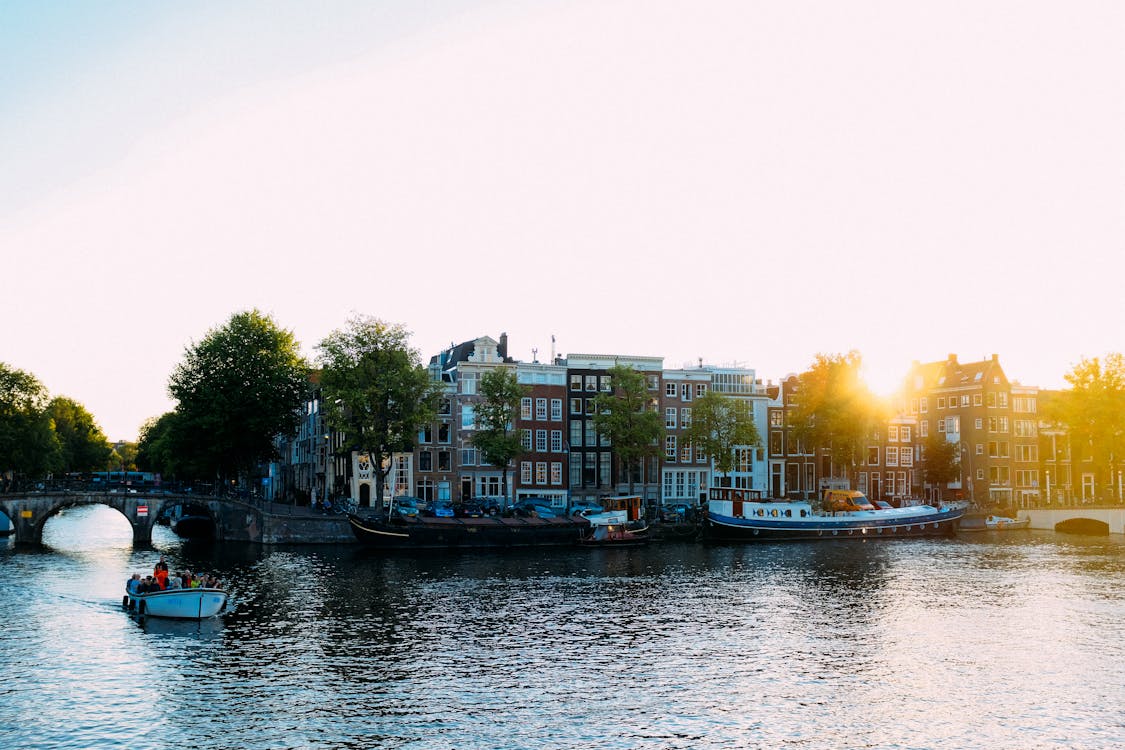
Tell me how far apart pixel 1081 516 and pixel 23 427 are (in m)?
134

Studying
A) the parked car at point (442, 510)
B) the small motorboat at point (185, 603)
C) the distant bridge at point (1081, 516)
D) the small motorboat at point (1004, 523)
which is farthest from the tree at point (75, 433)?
the distant bridge at point (1081, 516)

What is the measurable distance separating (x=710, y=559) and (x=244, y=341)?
57.5 meters

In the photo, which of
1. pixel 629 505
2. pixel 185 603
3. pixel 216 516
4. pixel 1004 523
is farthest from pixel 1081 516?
pixel 185 603

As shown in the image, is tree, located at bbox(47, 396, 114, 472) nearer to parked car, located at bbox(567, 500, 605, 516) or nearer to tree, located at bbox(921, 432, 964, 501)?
parked car, located at bbox(567, 500, 605, 516)

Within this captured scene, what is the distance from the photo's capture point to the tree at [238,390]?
353 ft

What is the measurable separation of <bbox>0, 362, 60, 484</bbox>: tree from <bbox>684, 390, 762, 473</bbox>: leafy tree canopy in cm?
8365

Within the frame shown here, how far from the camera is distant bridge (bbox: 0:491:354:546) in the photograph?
3679 inches

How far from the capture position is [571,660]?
4297cm

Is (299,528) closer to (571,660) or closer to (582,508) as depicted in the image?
(582,508)

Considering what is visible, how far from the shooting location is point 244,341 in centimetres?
10969

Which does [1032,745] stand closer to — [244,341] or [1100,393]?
[244,341]

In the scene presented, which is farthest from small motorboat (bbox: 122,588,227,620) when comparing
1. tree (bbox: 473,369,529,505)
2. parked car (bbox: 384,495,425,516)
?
tree (bbox: 473,369,529,505)

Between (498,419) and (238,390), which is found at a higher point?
(238,390)

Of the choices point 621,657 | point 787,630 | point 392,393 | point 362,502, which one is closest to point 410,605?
point 621,657
